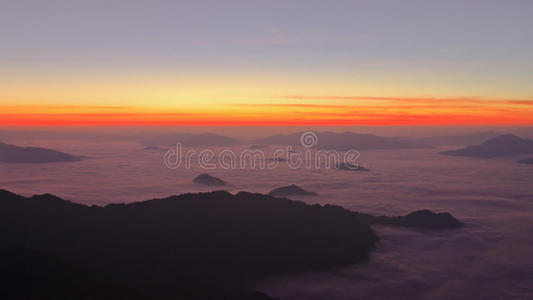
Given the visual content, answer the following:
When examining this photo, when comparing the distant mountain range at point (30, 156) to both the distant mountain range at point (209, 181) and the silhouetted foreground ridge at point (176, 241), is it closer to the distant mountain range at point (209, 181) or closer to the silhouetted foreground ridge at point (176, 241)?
the distant mountain range at point (209, 181)

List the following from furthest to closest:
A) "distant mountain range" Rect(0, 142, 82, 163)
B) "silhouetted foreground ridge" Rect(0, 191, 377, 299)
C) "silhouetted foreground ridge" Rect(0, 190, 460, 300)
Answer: "distant mountain range" Rect(0, 142, 82, 163) < "silhouetted foreground ridge" Rect(0, 191, 377, 299) < "silhouetted foreground ridge" Rect(0, 190, 460, 300)

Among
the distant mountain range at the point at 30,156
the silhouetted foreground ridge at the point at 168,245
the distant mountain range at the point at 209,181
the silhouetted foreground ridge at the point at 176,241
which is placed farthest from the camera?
the distant mountain range at the point at 30,156

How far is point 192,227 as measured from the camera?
43.3m

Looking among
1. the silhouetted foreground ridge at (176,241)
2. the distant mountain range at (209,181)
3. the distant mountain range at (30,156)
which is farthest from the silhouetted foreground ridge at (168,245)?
the distant mountain range at (30,156)

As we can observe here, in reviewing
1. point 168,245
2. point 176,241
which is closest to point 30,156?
point 176,241

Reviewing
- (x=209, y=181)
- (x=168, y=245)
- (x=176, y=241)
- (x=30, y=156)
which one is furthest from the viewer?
(x=30, y=156)

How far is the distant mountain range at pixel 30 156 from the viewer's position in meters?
174

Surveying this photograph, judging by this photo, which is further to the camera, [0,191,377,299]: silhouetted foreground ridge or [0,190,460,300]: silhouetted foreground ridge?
[0,191,377,299]: silhouetted foreground ridge

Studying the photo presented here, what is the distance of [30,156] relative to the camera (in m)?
178

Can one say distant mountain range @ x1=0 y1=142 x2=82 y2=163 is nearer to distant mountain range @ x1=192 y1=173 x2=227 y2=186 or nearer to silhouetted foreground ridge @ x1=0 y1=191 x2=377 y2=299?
distant mountain range @ x1=192 y1=173 x2=227 y2=186

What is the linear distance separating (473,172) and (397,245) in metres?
126

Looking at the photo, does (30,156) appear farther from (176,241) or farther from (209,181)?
(176,241)

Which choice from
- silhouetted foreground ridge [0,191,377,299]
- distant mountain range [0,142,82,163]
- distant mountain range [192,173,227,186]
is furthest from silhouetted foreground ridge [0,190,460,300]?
distant mountain range [0,142,82,163]

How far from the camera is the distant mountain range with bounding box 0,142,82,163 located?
174 m
